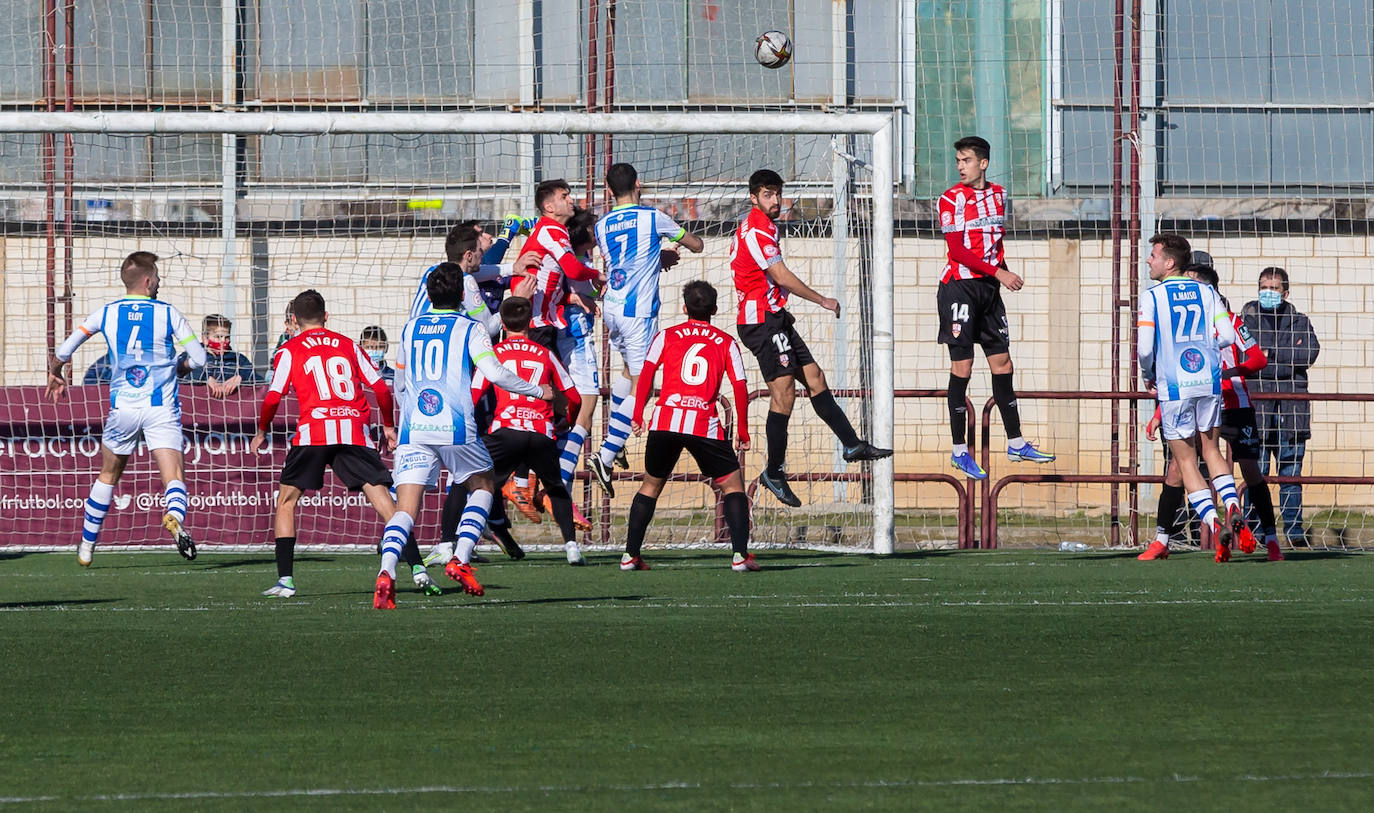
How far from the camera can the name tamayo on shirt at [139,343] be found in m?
11.6

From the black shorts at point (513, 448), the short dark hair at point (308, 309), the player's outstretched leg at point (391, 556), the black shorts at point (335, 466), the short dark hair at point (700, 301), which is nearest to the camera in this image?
the player's outstretched leg at point (391, 556)

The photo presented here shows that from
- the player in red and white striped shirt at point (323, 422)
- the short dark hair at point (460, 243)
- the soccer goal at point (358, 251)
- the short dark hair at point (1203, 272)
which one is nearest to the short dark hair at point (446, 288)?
the player in red and white striped shirt at point (323, 422)

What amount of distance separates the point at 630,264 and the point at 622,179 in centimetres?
59

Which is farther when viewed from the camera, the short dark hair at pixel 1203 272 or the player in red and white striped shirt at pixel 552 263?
the short dark hair at pixel 1203 272

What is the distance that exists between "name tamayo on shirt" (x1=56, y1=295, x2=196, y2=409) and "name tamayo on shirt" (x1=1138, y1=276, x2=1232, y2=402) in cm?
637

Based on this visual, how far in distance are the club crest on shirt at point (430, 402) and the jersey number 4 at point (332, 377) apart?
16.4 inches

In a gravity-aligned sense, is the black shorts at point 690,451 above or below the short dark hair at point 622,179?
below

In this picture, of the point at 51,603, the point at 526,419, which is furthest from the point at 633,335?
the point at 51,603

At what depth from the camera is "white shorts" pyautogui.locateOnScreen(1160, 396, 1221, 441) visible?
1128 centimetres

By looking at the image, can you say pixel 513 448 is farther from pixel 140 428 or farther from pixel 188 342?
pixel 140 428

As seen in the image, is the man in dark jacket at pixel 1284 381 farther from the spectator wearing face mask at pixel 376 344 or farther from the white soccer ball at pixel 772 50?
the spectator wearing face mask at pixel 376 344

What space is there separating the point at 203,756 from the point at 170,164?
12028 mm

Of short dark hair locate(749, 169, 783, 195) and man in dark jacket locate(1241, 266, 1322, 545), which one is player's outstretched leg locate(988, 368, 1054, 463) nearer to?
short dark hair locate(749, 169, 783, 195)

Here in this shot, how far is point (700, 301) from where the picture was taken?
10453 millimetres
